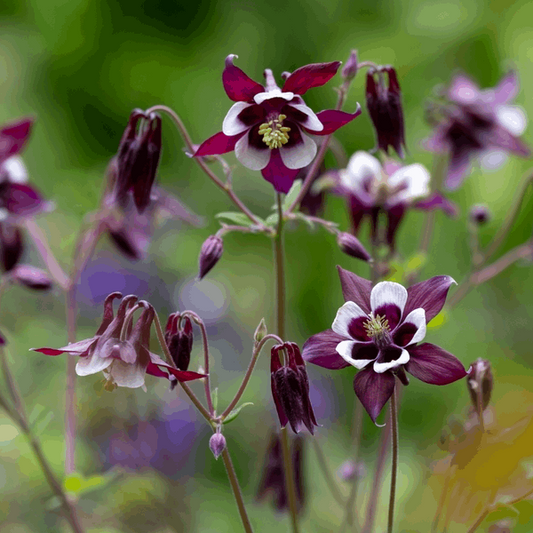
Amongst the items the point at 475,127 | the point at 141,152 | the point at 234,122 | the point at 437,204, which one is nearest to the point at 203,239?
the point at 475,127

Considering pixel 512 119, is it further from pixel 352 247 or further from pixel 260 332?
pixel 260 332

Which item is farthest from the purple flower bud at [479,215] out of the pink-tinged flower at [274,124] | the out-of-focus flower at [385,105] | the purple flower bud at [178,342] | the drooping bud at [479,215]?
the purple flower bud at [178,342]

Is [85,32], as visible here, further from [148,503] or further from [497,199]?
[148,503]

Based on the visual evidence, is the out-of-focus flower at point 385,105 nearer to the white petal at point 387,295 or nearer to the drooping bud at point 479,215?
the white petal at point 387,295

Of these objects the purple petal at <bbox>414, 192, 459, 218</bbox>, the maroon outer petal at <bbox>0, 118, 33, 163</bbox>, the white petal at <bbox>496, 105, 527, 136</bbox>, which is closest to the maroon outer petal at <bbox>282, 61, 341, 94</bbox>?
the purple petal at <bbox>414, 192, 459, 218</bbox>

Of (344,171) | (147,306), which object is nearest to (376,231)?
(344,171)
